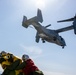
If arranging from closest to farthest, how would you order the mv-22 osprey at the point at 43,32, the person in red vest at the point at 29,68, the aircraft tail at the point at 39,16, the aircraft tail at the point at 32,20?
the person in red vest at the point at 29,68 < the mv-22 osprey at the point at 43,32 < the aircraft tail at the point at 39,16 < the aircraft tail at the point at 32,20

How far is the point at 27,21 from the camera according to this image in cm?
6425

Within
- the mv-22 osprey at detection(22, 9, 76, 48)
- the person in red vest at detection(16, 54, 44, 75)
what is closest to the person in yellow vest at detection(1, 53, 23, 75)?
the person in red vest at detection(16, 54, 44, 75)

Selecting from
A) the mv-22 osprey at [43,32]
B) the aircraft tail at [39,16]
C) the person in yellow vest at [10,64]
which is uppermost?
the aircraft tail at [39,16]

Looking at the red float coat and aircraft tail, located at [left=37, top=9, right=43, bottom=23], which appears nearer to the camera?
the red float coat

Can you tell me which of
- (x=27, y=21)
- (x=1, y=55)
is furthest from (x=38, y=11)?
(x=1, y=55)

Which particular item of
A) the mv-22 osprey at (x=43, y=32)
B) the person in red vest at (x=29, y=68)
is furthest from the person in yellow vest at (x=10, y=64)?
the mv-22 osprey at (x=43, y=32)

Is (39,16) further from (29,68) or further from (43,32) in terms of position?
(29,68)

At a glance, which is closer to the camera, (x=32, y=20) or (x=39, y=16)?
(x=32, y=20)

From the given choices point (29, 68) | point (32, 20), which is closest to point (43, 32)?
point (32, 20)

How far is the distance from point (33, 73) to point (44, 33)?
5064 centimetres

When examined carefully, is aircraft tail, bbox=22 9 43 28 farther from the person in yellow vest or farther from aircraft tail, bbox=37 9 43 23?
the person in yellow vest

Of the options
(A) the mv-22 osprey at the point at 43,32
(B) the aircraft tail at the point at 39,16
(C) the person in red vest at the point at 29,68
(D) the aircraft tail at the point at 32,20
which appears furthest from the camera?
(D) the aircraft tail at the point at 32,20

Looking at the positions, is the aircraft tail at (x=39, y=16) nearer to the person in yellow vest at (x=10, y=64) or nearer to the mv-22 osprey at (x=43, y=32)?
the mv-22 osprey at (x=43, y=32)

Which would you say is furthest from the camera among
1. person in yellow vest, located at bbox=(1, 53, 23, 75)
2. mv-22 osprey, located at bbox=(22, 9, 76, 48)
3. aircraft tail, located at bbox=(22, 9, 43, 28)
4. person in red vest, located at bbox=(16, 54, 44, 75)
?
aircraft tail, located at bbox=(22, 9, 43, 28)
